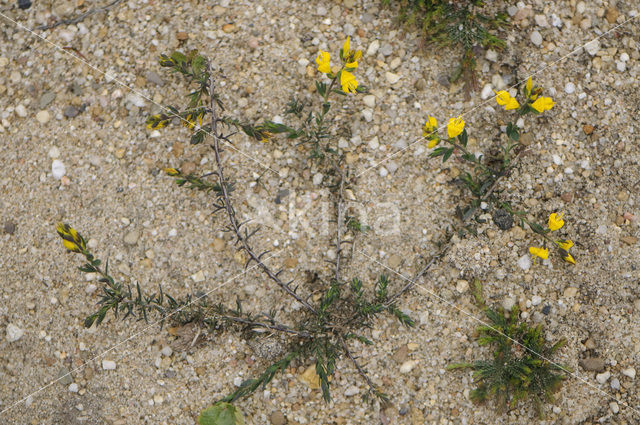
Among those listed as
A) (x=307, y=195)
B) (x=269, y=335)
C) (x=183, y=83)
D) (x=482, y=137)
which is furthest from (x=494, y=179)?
(x=183, y=83)

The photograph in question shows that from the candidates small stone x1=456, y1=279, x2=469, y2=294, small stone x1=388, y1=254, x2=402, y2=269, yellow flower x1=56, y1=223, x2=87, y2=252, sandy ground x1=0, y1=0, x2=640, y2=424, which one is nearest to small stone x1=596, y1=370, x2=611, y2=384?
sandy ground x1=0, y1=0, x2=640, y2=424

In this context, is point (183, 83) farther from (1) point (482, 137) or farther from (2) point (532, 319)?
(2) point (532, 319)

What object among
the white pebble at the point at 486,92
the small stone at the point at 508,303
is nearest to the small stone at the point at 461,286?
the small stone at the point at 508,303

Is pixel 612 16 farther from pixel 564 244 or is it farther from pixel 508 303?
pixel 508 303

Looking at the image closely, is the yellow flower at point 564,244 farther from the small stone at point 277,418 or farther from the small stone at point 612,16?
the small stone at point 277,418

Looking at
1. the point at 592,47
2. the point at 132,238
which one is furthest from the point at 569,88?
the point at 132,238

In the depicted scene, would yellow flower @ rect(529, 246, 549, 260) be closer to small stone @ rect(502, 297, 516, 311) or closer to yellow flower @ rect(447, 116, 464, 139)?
small stone @ rect(502, 297, 516, 311)

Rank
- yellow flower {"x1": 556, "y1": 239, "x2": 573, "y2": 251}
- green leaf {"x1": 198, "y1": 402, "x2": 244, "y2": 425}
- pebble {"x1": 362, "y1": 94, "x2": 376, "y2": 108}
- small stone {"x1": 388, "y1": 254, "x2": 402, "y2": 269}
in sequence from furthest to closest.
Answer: pebble {"x1": 362, "y1": 94, "x2": 376, "y2": 108}, small stone {"x1": 388, "y1": 254, "x2": 402, "y2": 269}, green leaf {"x1": 198, "y1": 402, "x2": 244, "y2": 425}, yellow flower {"x1": 556, "y1": 239, "x2": 573, "y2": 251}
